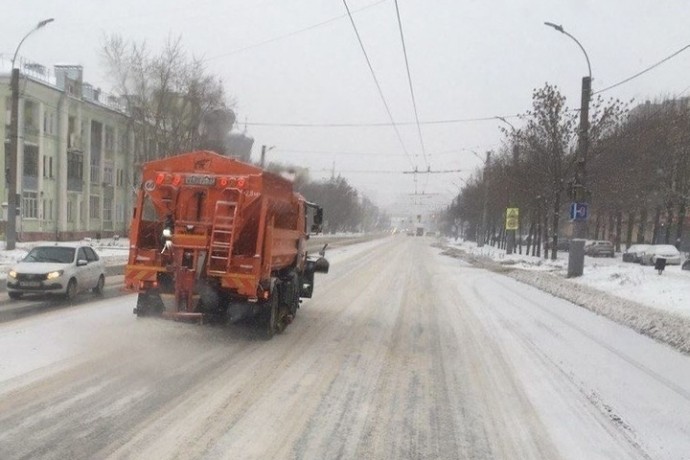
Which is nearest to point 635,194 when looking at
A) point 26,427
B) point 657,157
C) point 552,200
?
point 657,157

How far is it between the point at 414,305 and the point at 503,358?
6689mm

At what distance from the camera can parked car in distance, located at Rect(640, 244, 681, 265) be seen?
129 feet

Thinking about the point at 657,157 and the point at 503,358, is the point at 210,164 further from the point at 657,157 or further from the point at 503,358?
the point at 657,157

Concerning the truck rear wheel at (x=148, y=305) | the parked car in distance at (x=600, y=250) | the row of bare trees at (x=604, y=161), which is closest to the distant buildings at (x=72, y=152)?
the row of bare trees at (x=604, y=161)

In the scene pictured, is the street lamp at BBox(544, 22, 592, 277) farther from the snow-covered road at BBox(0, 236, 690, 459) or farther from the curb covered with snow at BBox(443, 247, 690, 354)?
the snow-covered road at BBox(0, 236, 690, 459)

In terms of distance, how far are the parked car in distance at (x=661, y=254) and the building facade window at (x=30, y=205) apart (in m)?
38.6

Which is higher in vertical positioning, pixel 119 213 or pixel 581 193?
pixel 581 193

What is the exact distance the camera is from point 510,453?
5.43m

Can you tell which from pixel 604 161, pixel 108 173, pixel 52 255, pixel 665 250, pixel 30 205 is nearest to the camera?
pixel 52 255

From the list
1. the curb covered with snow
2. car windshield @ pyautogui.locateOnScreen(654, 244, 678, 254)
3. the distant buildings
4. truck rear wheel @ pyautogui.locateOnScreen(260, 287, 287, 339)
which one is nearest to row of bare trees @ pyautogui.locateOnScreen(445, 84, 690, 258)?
car windshield @ pyautogui.locateOnScreen(654, 244, 678, 254)

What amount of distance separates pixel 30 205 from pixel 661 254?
39.6 meters

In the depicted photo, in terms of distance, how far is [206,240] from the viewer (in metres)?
10.0

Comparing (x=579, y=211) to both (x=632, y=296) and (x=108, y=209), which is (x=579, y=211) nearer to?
(x=632, y=296)

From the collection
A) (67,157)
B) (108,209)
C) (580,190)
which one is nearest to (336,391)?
(580,190)
